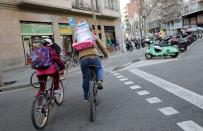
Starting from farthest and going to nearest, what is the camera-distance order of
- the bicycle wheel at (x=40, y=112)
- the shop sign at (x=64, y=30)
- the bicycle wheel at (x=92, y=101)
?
the shop sign at (x=64, y=30)
the bicycle wheel at (x=92, y=101)
the bicycle wheel at (x=40, y=112)

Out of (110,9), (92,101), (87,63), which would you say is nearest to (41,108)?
(92,101)

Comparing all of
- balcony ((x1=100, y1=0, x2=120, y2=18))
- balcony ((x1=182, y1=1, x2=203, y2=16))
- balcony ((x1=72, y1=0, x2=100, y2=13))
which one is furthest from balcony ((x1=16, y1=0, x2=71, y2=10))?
balcony ((x1=182, y1=1, x2=203, y2=16))

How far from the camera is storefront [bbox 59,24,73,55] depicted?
3061 centimetres

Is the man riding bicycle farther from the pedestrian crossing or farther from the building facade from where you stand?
the building facade

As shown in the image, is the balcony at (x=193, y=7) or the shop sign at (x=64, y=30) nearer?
the shop sign at (x=64, y=30)

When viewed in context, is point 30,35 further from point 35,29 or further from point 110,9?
point 110,9

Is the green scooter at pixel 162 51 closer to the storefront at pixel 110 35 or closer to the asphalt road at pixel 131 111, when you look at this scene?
the asphalt road at pixel 131 111

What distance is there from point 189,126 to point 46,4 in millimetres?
22612

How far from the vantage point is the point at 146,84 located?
371 inches

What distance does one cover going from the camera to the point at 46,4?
25844 mm

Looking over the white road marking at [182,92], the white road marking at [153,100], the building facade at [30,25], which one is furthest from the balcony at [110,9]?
the white road marking at [153,100]

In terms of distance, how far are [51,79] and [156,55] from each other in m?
15.1

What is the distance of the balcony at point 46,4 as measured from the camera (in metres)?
23.7

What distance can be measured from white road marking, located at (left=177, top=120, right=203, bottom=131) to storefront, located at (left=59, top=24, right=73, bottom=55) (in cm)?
2555
